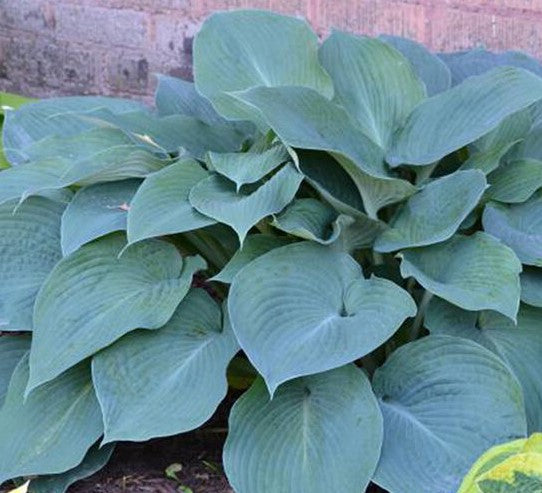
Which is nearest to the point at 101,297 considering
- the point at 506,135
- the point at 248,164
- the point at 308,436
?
the point at 248,164

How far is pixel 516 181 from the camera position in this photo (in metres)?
2.58

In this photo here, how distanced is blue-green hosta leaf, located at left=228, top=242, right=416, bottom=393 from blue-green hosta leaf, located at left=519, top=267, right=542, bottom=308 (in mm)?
298

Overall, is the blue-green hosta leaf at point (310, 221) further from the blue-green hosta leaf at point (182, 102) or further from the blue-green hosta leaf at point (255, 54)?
the blue-green hosta leaf at point (182, 102)

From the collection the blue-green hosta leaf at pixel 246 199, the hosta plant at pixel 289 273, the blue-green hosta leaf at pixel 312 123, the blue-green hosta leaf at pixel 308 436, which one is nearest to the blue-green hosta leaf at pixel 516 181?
the hosta plant at pixel 289 273

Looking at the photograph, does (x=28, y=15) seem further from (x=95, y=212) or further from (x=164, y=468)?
(x=164, y=468)

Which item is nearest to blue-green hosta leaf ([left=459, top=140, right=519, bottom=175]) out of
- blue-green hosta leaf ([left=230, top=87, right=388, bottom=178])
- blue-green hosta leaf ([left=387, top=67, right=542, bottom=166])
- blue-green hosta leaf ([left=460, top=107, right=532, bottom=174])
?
blue-green hosta leaf ([left=460, top=107, right=532, bottom=174])

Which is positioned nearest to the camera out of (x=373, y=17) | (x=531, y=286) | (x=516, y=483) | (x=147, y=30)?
(x=516, y=483)

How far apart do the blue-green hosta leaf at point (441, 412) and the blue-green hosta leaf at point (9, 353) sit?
87 centimetres

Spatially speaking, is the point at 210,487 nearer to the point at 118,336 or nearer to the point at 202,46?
the point at 118,336

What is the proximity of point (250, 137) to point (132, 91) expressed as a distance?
2.05 metres

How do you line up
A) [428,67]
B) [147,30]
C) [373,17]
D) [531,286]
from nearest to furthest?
1. [531,286]
2. [428,67]
3. [373,17]
4. [147,30]

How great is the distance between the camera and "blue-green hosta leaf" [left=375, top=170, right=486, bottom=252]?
91.7 inches

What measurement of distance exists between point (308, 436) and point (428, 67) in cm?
120

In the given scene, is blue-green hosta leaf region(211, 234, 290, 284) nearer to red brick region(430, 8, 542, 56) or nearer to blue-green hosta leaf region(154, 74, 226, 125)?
blue-green hosta leaf region(154, 74, 226, 125)
